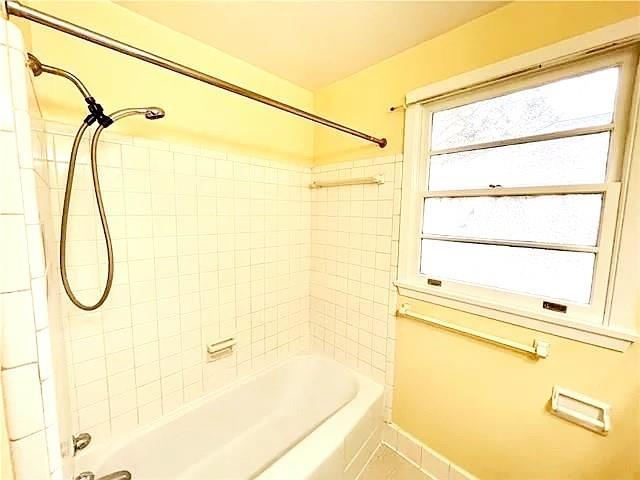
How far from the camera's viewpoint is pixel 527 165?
3.88ft

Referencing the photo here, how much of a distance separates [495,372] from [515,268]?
50 centimetres

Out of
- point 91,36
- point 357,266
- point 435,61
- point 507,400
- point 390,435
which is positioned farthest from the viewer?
point 357,266

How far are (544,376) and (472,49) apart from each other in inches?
58.6

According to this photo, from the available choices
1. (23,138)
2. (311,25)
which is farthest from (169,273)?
(311,25)

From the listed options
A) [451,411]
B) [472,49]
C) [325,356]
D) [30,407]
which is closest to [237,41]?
[472,49]

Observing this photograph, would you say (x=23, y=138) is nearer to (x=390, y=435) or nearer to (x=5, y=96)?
(x=5, y=96)

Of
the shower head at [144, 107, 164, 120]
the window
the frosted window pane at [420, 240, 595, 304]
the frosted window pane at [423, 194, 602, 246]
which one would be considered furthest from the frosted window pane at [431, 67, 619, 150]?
the shower head at [144, 107, 164, 120]

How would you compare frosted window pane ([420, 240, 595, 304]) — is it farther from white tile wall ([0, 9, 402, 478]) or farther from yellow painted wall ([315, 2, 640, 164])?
yellow painted wall ([315, 2, 640, 164])

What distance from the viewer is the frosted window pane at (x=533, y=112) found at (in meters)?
1.01

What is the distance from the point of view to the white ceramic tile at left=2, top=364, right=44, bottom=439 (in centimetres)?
48

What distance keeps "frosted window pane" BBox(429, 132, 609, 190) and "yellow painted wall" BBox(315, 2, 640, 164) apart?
0.31 meters

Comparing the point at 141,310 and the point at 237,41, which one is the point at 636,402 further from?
the point at 237,41

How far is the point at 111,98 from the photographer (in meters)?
1.18

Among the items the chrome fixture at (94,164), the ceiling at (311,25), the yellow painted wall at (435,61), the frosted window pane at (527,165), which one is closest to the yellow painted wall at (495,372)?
the yellow painted wall at (435,61)
